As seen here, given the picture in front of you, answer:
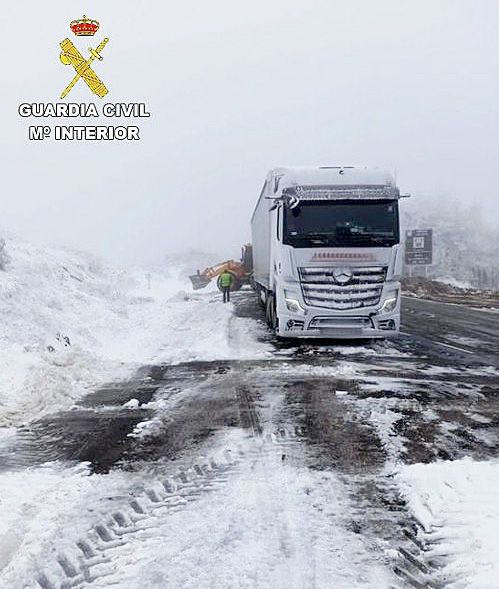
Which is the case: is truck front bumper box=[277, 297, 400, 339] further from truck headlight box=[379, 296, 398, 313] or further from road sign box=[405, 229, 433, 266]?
road sign box=[405, 229, 433, 266]

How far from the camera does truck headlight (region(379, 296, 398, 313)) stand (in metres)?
10.6

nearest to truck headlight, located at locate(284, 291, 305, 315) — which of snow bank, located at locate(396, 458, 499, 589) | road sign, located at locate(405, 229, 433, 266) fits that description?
snow bank, located at locate(396, 458, 499, 589)

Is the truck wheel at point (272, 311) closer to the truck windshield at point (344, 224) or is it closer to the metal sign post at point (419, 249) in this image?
the truck windshield at point (344, 224)

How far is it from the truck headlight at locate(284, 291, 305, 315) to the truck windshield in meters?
1.10

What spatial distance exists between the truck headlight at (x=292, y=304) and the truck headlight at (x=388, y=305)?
5.61 feet

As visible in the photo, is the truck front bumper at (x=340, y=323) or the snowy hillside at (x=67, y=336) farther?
the truck front bumper at (x=340, y=323)

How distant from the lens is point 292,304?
10680 mm

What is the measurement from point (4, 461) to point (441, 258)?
8260 cm

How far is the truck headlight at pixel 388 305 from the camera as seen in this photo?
10625 millimetres

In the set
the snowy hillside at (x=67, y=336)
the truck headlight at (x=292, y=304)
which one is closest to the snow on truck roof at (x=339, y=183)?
the truck headlight at (x=292, y=304)

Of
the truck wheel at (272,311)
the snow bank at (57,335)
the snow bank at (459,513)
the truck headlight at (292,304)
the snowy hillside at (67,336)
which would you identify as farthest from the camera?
the truck wheel at (272,311)

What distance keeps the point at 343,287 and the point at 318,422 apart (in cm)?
513

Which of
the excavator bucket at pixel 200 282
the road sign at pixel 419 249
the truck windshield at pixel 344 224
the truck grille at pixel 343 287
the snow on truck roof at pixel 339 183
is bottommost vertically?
the excavator bucket at pixel 200 282

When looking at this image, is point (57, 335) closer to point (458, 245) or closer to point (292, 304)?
point (292, 304)
